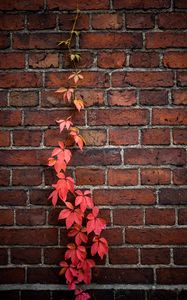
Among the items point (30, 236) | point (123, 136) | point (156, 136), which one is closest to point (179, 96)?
point (156, 136)

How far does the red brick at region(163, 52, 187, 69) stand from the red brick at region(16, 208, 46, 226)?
3.17 ft

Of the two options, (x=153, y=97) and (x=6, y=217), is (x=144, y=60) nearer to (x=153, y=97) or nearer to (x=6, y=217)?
(x=153, y=97)

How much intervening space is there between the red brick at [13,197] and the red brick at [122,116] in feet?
1.77

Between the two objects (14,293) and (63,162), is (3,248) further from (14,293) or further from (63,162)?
(63,162)

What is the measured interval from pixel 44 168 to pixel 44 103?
33 cm

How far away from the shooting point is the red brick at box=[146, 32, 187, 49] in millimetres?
1595

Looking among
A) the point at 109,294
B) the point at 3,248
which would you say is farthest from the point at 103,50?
the point at 109,294

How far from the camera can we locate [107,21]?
1.60m

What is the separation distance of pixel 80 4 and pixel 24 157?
0.81 metres

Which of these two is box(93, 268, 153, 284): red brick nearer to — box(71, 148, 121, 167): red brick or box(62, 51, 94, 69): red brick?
box(71, 148, 121, 167): red brick

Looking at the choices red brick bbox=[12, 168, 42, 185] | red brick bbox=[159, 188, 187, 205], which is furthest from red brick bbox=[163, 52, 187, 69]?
red brick bbox=[12, 168, 42, 185]

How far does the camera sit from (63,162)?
156cm

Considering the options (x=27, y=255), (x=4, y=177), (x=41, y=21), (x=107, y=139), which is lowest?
(x=27, y=255)

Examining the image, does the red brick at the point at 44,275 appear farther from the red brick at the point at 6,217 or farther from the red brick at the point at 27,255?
the red brick at the point at 6,217
